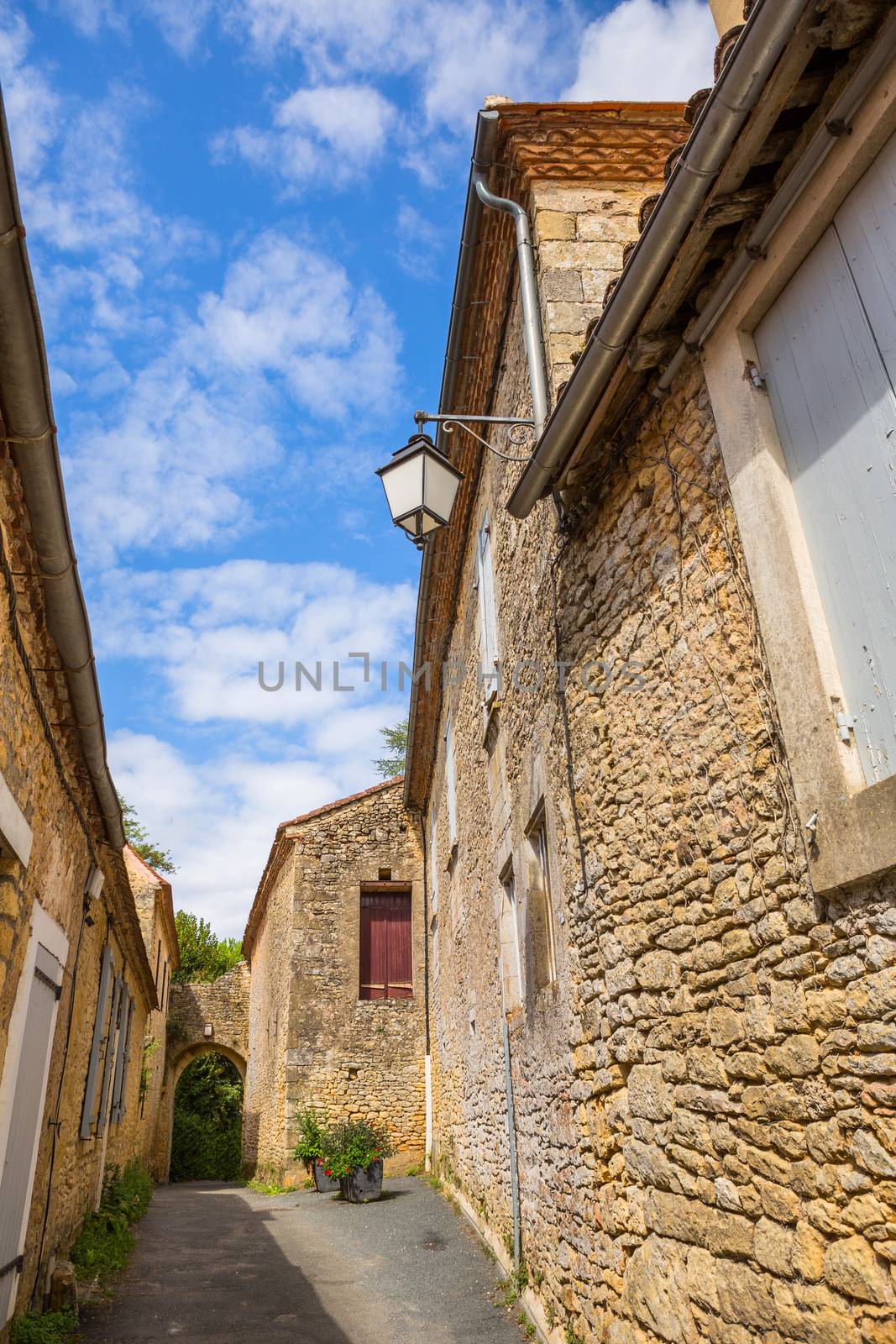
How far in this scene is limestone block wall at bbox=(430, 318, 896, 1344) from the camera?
2.37 metres

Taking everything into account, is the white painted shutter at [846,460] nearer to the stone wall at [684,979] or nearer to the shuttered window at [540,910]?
the stone wall at [684,979]

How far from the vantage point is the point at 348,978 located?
14.0 meters

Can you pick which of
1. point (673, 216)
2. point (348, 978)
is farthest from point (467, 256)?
point (348, 978)

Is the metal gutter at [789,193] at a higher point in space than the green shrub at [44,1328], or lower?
higher

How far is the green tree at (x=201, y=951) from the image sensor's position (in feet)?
83.9

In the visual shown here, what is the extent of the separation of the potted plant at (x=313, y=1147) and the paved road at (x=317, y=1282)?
1801mm

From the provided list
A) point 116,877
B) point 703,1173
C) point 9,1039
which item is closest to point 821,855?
point 703,1173

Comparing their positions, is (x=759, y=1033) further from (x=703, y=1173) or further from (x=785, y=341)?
(x=785, y=341)

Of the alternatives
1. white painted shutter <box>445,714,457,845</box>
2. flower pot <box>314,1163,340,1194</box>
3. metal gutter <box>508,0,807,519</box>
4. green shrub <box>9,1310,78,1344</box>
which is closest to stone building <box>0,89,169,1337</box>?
green shrub <box>9,1310,78,1344</box>

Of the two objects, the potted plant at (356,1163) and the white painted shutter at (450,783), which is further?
the potted plant at (356,1163)

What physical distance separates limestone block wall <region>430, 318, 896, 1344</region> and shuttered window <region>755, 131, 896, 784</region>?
0.32m

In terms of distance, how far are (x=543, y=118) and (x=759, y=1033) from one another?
536 centimetres

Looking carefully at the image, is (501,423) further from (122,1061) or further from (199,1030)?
(199,1030)

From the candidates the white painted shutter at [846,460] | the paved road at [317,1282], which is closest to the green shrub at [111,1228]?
the paved road at [317,1282]
